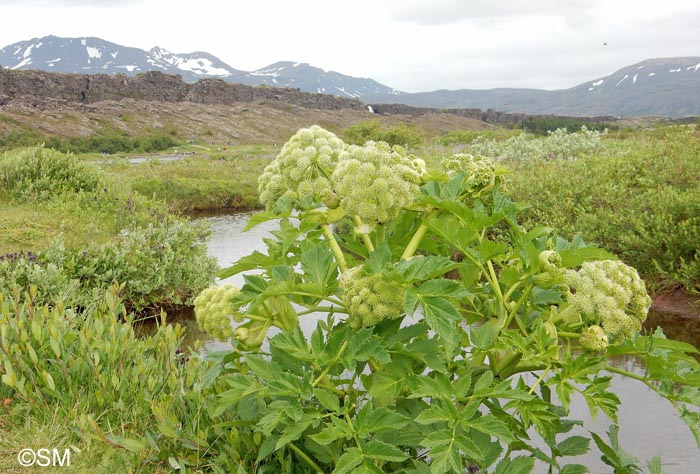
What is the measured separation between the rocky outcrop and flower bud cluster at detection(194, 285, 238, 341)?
11791 centimetres

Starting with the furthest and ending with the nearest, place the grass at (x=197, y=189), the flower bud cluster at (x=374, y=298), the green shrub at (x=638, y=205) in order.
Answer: the grass at (x=197, y=189)
the green shrub at (x=638, y=205)
the flower bud cluster at (x=374, y=298)

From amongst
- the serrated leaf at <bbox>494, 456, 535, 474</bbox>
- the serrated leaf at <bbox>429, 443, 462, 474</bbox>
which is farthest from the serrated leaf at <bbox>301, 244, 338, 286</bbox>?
the serrated leaf at <bbox>494, 456, 535, 474</bbox>

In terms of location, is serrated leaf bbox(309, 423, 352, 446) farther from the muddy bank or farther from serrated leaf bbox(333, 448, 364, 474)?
the muddy bank

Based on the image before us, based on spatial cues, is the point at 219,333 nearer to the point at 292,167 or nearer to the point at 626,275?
the point at 292,167

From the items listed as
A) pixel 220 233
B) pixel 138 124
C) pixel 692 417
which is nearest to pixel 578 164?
pixel 220 233

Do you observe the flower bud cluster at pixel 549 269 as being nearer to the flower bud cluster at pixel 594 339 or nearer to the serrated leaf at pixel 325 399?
the flower bud cluster at pixel 594 339

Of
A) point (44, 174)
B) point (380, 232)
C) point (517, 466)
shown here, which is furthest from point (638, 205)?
point (44, 174)

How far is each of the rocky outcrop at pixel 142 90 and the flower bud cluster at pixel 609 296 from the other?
119m

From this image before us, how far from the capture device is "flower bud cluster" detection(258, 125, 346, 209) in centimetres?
234

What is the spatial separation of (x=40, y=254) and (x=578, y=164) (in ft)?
42.4

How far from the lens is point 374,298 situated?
2.01 m

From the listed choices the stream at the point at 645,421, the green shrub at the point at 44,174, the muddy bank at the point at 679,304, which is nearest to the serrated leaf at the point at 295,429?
the stream at the point at 645,421

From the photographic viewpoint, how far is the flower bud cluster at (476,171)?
2477mm

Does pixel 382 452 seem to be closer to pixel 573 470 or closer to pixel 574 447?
pixel 573 470
